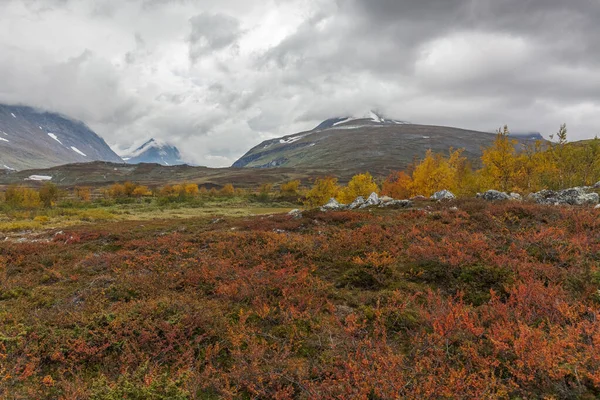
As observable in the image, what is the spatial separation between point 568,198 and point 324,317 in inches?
862

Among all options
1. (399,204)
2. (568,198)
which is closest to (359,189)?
(399,204)

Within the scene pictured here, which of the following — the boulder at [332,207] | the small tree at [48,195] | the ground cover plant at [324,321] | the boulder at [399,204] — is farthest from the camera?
the small tree at [48,195]

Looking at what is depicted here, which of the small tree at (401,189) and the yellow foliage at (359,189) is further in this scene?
the yellow foliage at (359,189)

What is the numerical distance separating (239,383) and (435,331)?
13.0 feet

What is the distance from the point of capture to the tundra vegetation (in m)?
5.13

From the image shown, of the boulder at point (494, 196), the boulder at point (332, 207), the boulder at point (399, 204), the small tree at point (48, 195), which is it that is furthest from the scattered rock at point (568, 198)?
the small tree at point (48, 195)

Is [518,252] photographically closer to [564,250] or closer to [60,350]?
[564,250]

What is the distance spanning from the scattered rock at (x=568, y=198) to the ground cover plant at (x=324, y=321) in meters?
7.32

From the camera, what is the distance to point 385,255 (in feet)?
35.7

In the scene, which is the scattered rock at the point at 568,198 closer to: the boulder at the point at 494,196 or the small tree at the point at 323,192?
the boulder at the point at 494,196

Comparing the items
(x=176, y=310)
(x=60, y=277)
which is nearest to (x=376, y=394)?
(x=176, y=310)

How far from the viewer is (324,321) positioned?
7352 mm

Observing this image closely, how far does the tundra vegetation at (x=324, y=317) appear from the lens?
202 inches

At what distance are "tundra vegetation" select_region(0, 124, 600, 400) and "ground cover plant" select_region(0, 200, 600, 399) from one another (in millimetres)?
44
